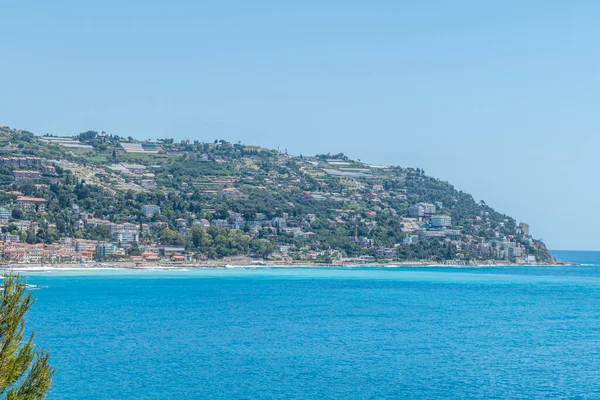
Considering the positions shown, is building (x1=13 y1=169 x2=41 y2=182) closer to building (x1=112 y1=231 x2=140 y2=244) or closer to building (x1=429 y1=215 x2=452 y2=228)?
building (x1=112 y1=231 x2=140 y2=244)

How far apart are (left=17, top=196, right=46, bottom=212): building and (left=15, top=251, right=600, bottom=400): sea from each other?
50085mm

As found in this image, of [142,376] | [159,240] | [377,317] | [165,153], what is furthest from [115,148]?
[142,376]

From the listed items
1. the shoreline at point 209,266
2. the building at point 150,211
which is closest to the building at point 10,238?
the shoreline at point 209,266

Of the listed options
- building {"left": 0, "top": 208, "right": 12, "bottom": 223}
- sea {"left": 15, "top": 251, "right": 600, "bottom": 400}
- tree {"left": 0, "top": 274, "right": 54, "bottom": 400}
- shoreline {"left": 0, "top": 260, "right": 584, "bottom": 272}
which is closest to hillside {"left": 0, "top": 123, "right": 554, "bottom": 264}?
building {"left": 0, "top": 208, "right": 12, "bottom": 223}

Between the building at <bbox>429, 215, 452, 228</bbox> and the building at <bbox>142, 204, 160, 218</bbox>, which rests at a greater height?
the building at <bbox>429, 215, 452, 228</bbox>

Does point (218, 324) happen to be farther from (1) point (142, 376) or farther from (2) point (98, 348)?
(1) point (142, 376)

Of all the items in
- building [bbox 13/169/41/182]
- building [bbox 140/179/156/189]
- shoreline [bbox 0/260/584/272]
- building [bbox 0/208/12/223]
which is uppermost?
building [bbox 140/179/156/189]

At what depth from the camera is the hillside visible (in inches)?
4289

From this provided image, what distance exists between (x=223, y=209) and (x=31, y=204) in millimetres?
30488

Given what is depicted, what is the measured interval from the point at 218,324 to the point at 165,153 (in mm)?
126752

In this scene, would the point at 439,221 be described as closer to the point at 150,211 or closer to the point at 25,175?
the point at 150,211

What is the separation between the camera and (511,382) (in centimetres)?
2645

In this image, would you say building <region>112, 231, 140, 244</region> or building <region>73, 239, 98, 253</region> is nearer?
building <region>73, 239, 98, 253</region>

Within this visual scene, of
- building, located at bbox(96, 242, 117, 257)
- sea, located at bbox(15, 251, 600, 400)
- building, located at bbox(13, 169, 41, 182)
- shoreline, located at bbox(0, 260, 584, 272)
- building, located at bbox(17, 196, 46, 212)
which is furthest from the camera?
building, located at bbox(13, 169, 41, 182)
